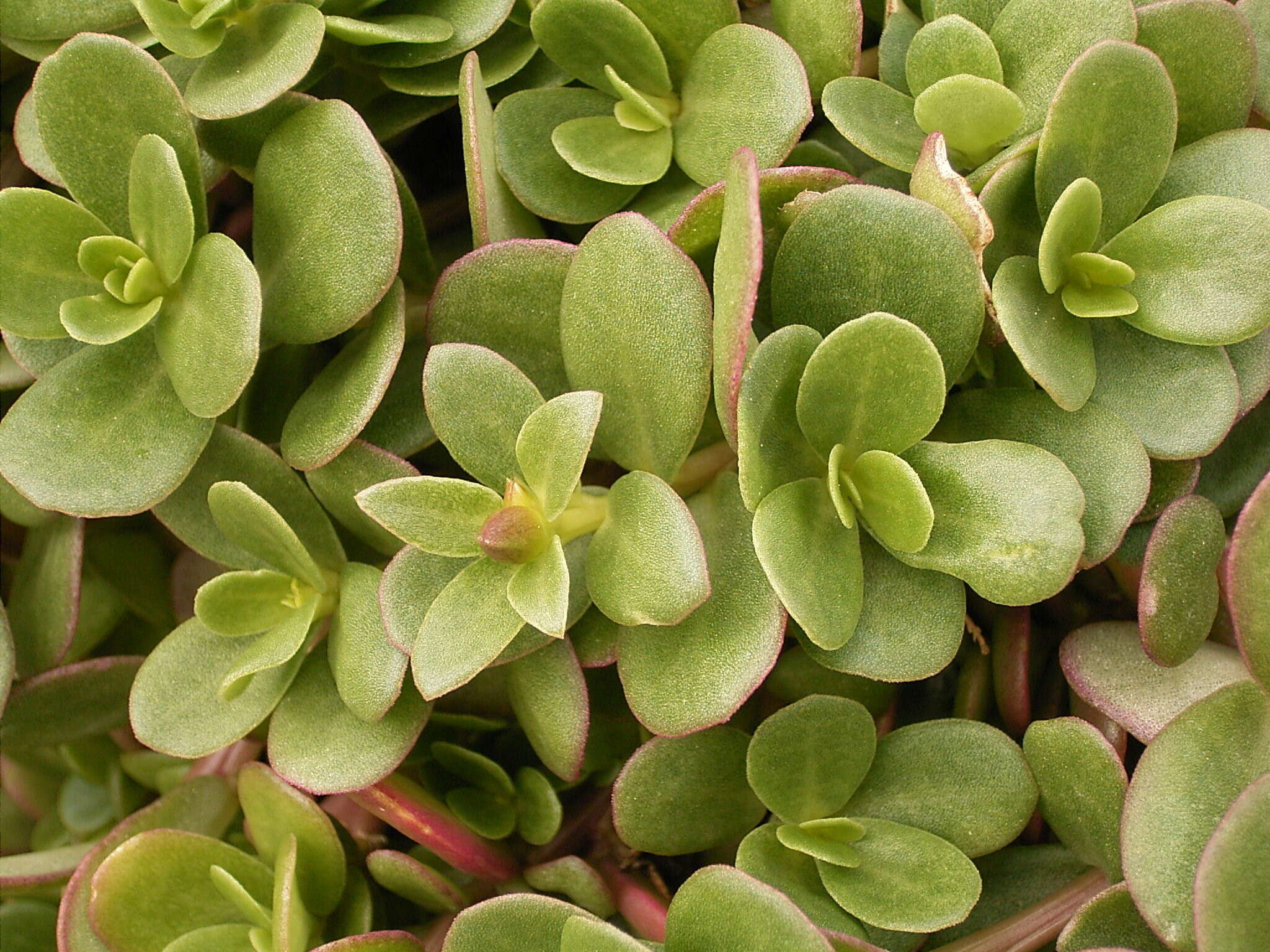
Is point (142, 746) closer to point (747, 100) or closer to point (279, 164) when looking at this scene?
point (279, 164)

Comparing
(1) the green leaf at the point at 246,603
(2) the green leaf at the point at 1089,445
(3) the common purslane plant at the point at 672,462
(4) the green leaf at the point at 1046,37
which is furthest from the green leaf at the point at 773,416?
(1) the green leaf at the point at 246,603

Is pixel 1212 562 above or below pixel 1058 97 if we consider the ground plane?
below

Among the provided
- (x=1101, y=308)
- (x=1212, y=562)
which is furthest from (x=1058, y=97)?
(x=1212, y=562)

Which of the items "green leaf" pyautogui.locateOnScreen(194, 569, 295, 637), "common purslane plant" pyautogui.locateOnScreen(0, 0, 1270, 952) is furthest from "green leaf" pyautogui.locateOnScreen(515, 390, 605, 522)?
"green leaf" pyautogui.locateOnScreen(194, 569, 295, 637)

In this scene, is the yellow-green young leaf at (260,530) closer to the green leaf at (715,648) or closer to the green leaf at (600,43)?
the green leaf at (715,648)

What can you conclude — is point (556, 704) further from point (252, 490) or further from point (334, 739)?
point (252, 490)

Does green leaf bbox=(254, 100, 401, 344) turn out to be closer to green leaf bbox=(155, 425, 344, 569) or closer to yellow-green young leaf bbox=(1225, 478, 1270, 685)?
green leaf bbox=(155, 425, 344, 569)

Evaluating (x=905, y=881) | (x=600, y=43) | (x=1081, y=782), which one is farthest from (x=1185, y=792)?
(x=600, y=43)
